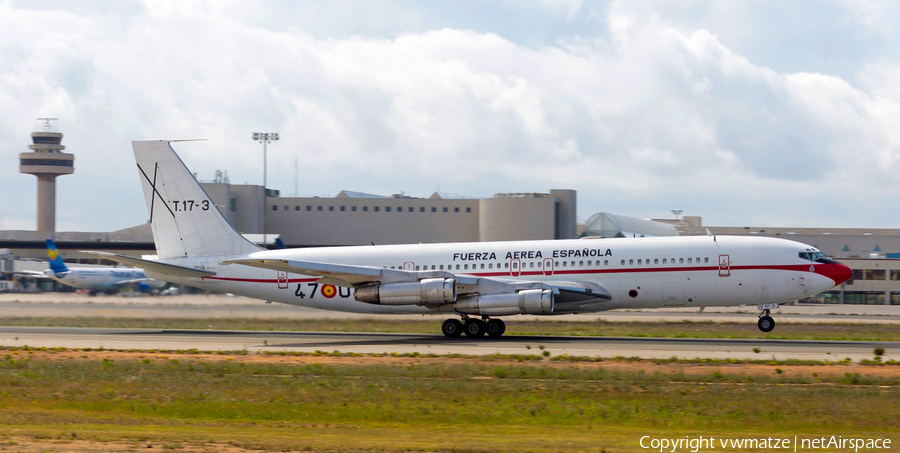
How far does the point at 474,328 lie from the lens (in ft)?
104

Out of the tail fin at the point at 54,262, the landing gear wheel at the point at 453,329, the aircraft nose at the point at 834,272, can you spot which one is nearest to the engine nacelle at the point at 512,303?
the landing gear wheel at the point at 453,329

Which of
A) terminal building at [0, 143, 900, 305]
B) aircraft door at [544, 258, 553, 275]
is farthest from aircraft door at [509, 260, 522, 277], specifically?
terminal building at [0, 143, 900, 305]

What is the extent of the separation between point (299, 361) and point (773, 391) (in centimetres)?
1301

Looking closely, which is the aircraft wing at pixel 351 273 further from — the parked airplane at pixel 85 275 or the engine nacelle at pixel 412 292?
the parked airplane at pixel 85 275

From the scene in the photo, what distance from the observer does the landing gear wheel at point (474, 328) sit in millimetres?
31812

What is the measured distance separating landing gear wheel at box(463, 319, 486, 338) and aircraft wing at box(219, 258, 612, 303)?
1.40m

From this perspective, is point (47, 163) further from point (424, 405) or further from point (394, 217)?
point (424, 405)

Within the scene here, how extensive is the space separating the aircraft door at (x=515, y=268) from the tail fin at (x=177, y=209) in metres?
12.3

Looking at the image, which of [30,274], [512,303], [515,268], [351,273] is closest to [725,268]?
[515,268]

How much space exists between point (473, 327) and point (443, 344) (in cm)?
286

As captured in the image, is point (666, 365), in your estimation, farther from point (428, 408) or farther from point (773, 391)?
point (428, 408)

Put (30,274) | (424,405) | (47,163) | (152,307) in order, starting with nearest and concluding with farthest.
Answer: (424,405) → (152,307) → (30,274) → (47,163)

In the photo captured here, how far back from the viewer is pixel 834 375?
20.0 m

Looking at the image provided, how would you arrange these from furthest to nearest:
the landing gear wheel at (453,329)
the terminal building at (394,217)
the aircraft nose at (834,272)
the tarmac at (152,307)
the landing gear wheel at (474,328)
→ 1. the terminal building at (394,217)
2. the tarmac at (152,307)
3. the landing gear wheel at (453,329)
4. the landing gear wheel at (474,328)
5. the aircraft nose at (834,272)
